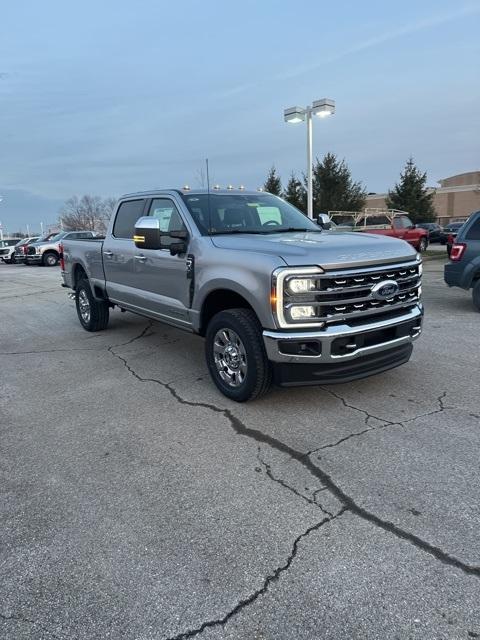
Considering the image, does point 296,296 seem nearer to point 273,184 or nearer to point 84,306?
point 84,306

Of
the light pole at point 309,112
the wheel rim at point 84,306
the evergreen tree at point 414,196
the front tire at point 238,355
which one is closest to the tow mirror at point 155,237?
the front tire at point 238,355

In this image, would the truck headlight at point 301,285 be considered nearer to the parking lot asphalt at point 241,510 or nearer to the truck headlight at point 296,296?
the truck headlight at point 296,296

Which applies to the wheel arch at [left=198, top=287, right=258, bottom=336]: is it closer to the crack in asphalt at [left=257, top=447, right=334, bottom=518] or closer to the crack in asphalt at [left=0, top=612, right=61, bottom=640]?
the crack in asphalt at [left=257, top=447, right=334, bottom=518]

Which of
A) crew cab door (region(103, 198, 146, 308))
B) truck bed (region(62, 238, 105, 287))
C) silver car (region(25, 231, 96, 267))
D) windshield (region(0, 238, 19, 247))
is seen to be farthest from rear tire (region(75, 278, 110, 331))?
windshield (region(0, 238, 19, 247))

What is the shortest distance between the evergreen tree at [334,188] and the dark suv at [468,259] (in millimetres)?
28864

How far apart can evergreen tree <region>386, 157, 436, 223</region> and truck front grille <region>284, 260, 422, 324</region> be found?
38265mm

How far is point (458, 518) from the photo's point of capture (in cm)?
259

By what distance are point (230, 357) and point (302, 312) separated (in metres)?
0.96

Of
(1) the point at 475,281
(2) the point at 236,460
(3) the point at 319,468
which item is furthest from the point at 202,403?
(1) the point at 475,281

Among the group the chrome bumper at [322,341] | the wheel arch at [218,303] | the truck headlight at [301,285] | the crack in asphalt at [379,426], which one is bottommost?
the crack in asphalt at [379,426]

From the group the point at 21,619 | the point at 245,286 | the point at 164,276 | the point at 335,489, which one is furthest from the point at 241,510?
the point at 164,276

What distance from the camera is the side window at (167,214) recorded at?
5.07m

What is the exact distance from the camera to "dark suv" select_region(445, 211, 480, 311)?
26.0ft

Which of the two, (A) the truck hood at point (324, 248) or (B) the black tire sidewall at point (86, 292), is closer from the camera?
(A) the truck hood at point (324, 248)
